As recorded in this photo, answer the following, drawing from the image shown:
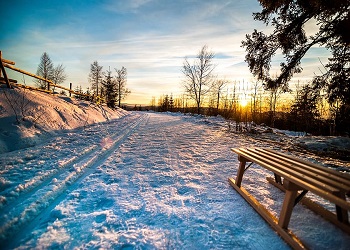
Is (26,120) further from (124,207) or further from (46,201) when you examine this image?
(124,207)

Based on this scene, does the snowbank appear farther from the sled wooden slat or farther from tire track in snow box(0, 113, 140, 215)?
the sled wooden slat

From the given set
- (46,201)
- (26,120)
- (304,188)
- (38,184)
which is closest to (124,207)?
(46,201)

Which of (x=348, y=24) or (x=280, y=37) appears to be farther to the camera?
(x=280, y=37)

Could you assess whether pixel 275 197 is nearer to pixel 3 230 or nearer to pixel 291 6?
pixel 3 230

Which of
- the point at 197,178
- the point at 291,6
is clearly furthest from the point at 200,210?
the point at 291,6

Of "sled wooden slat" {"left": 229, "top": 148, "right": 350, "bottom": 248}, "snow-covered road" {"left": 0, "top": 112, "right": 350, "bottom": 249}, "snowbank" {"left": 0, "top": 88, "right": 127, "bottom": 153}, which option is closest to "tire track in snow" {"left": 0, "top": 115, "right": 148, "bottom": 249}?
"snow-covered road" {"left": 0, "top": 112, "right": 350, "bottom": 249}

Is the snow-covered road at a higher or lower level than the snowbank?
lower

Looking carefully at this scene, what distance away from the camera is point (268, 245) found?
1.77m

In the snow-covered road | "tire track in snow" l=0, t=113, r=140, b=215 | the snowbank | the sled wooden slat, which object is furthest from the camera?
the snowbank

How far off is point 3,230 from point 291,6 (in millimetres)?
8684

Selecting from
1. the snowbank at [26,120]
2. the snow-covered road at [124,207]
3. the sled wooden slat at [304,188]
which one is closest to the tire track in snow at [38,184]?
the snow-covered road at [124,207]

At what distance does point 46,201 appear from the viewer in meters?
2.41

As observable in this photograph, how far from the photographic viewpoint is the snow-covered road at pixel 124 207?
180cm

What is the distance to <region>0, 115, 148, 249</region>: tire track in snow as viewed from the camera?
1.85m
